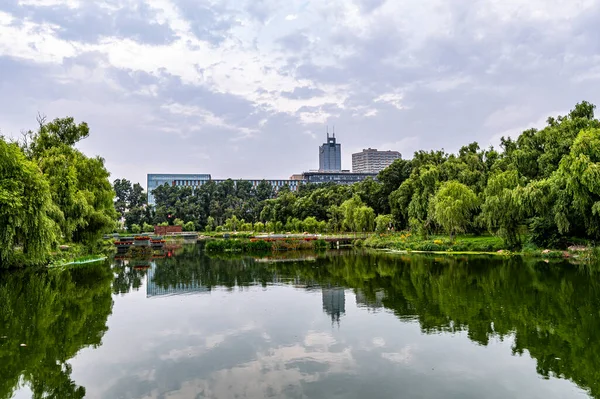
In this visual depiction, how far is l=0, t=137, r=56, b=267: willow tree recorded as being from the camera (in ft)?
69.6

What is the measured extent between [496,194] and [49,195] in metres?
30.2

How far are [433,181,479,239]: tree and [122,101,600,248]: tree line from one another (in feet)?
0.26

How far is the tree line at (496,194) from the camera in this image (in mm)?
28531

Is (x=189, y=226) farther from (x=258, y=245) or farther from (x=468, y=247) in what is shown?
(x=468, y=247)

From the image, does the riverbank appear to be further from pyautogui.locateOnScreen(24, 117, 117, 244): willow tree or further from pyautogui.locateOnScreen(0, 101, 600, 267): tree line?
pyautogui.locateOnScreen(24, 117, 117, 244): willow tree

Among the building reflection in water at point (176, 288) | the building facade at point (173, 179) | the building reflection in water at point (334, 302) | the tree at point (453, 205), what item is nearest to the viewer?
the building reflection in water at point (334, 302)

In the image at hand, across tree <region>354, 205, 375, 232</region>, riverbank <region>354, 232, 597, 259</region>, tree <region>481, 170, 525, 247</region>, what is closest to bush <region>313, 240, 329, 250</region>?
riverbank <region>354, 232, 597, 259</region>

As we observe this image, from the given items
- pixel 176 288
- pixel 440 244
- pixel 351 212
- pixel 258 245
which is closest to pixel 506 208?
pixel 440 244

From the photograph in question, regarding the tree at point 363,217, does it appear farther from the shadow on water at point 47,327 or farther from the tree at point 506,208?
the shadow on water at point 47,327

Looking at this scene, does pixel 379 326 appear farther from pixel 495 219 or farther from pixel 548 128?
pixel 548 128

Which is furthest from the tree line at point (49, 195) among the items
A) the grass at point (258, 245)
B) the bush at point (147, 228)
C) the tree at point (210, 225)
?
the tree at point (210, 225)

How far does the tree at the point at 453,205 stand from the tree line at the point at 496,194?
0.08 meters

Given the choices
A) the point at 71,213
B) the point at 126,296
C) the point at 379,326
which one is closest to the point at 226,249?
the point at 71,213

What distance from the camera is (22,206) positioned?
2189cm
